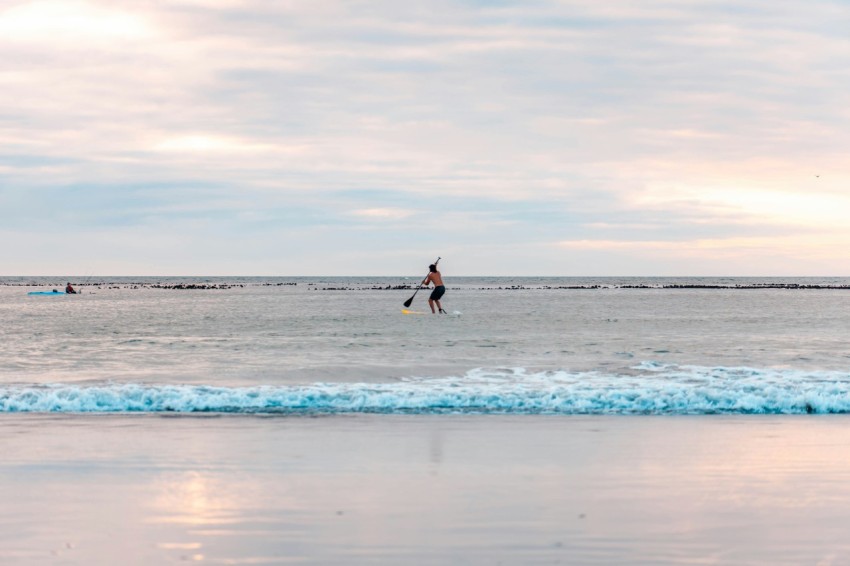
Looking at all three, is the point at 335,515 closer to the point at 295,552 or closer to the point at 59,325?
the point at 295,552

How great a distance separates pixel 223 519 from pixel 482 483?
296 centimetres

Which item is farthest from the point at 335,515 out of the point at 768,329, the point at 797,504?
the point at 768,329

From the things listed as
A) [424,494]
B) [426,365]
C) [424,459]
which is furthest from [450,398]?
[424,494]

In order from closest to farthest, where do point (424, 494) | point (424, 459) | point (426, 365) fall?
point (424, 494), point (424, 459), point (426, 365)

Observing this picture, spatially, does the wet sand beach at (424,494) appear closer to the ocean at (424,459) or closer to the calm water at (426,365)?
the ocean at (424,459)

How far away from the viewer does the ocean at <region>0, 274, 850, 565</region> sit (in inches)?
294

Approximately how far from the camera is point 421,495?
9.12 meters

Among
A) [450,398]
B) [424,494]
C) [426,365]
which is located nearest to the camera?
[424,494]

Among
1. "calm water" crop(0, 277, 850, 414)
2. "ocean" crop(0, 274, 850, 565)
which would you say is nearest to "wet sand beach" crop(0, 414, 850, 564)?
"ocean" crop(0, 274, 850, 565)

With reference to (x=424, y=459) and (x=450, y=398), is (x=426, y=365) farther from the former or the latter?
(x=424, y=459)

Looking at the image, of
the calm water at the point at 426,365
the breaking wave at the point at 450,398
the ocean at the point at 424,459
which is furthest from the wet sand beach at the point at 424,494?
the calm water at the point at 426,365

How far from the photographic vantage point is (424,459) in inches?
435

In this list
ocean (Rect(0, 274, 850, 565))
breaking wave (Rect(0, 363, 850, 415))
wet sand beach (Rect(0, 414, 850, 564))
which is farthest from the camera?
breaking wave (Rect(0, 363, 850, 415))

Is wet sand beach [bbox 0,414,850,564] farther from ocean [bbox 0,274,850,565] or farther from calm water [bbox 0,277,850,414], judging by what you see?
calm water [bbox 0,277,850,414]
